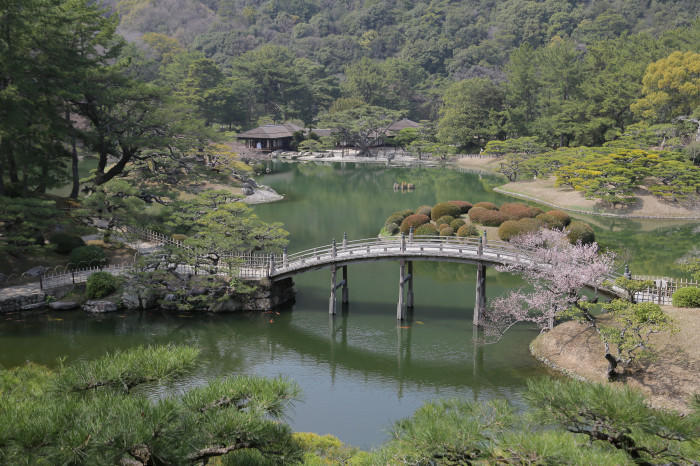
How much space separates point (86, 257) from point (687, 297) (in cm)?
2717

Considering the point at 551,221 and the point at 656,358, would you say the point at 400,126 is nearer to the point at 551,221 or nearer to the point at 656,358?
the point at 551,221

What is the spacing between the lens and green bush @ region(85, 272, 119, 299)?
97.6ft

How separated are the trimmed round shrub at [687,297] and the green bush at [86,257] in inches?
1038

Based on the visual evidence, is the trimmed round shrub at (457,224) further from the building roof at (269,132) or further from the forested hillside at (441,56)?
the building roof at (269,132)

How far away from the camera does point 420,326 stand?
1117 inches

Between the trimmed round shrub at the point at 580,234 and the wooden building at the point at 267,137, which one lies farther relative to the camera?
the wooden building at the point at 267,137

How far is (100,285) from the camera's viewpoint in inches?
1176

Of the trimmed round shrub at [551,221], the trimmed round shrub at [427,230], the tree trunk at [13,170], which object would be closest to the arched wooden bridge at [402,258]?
the trimmed round shrub at [427,230]

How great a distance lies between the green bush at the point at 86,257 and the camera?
3180 centimetres

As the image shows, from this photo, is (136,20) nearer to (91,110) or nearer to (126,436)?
(91,110)

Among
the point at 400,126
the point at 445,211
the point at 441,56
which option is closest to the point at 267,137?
the point at 400,126

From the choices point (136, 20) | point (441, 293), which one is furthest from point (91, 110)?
point (136, 20)

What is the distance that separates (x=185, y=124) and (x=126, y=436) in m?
32.3

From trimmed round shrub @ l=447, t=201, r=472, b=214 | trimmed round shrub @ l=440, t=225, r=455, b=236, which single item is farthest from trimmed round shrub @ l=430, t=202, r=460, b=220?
trimmed round shrub @ l=440, t=225, r=455, b=236
